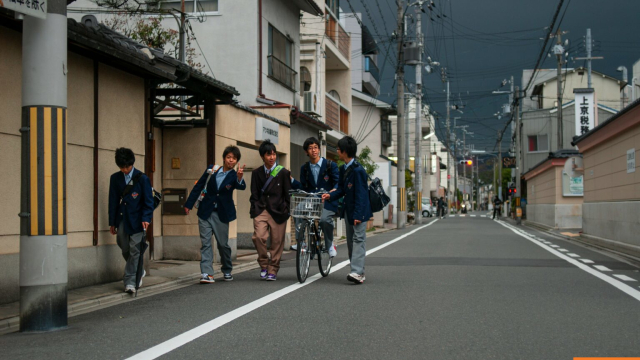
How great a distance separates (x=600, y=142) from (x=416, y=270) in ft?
Result: 38.7

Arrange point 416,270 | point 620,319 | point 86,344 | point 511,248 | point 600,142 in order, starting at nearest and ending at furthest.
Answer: point 86,344, point 620,319, point 416,270, point 511,248, point 600,142

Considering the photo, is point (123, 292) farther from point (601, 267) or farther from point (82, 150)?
point (601, 267)

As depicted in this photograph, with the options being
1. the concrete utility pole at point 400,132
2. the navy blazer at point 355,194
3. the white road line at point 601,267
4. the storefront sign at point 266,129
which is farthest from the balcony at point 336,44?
the navy blazer at point 355,194

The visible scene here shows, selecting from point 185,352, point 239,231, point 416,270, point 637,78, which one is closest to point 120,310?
point 185,352

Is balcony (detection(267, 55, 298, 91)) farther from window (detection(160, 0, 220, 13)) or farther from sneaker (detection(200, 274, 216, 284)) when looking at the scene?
sneaker (detection(200, 274, 216, 284))

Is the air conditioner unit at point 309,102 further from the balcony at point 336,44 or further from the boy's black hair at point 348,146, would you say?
the boy's black hair at point 348,146

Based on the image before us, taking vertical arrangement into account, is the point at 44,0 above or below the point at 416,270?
above

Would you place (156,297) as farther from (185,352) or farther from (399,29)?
(399,29)

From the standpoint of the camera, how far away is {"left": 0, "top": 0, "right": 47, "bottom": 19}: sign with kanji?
5.57 meters

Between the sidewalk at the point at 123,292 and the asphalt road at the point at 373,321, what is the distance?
33 centimetres

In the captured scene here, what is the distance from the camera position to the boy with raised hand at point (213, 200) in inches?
384

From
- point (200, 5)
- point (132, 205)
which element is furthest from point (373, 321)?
point (200, 5)

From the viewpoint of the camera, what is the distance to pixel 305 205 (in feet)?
30.1

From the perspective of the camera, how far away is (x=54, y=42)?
6266mm
